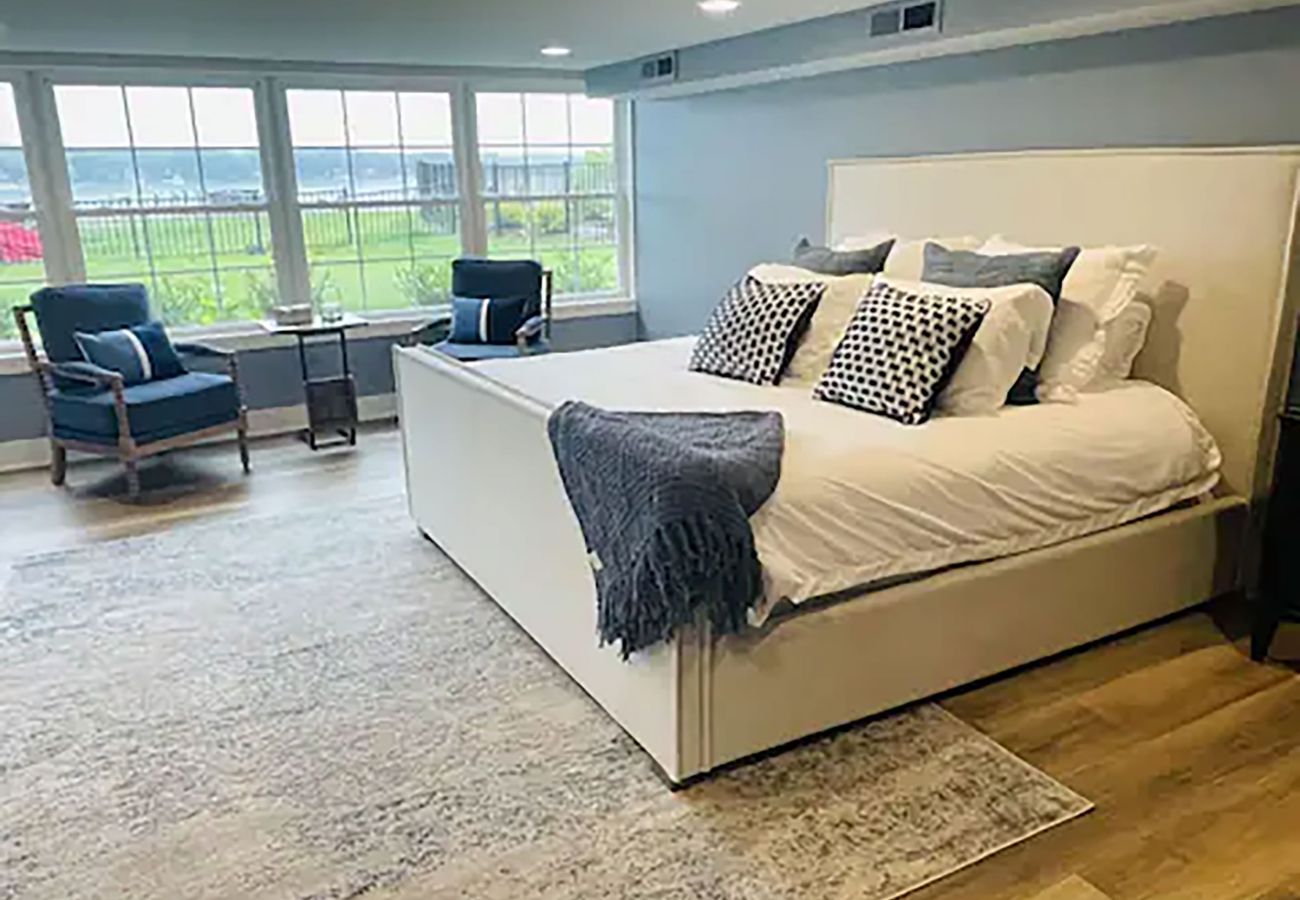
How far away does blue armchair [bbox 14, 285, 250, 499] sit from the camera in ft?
15.4

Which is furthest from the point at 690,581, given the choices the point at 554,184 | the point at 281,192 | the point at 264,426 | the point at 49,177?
the point at 554,184

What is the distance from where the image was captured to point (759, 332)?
3568mm

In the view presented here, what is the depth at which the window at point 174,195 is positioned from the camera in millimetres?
5363

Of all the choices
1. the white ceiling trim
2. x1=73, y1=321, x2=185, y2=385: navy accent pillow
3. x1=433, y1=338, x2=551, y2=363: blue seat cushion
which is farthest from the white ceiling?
x1=433, y1=338, x2=551, y2=363: blue seat cushion

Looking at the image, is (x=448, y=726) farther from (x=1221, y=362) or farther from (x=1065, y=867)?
(x=1221, y=362)

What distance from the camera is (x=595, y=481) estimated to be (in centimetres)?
254

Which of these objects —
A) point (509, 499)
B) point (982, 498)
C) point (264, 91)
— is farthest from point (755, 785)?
point (264, 91)

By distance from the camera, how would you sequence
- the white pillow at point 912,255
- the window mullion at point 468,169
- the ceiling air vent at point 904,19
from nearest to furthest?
the ceiling air vent at point 904,19 < the white pillow at point 912,255 < the window mullion at point 468,169

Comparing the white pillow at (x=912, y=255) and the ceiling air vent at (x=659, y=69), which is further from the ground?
the ceiling air vent at (x=659, y=69)

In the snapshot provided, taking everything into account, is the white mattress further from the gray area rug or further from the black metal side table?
the black metal side table

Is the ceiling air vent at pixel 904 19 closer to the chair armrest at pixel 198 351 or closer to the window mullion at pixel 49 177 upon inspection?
the chair armrest at pixel 198 351

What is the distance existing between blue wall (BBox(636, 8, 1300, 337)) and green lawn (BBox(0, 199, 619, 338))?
429mm

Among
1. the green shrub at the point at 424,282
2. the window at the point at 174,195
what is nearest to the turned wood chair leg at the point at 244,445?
the window at the point at 174,195

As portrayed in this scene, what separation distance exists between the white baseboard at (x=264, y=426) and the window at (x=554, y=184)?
1255mm
